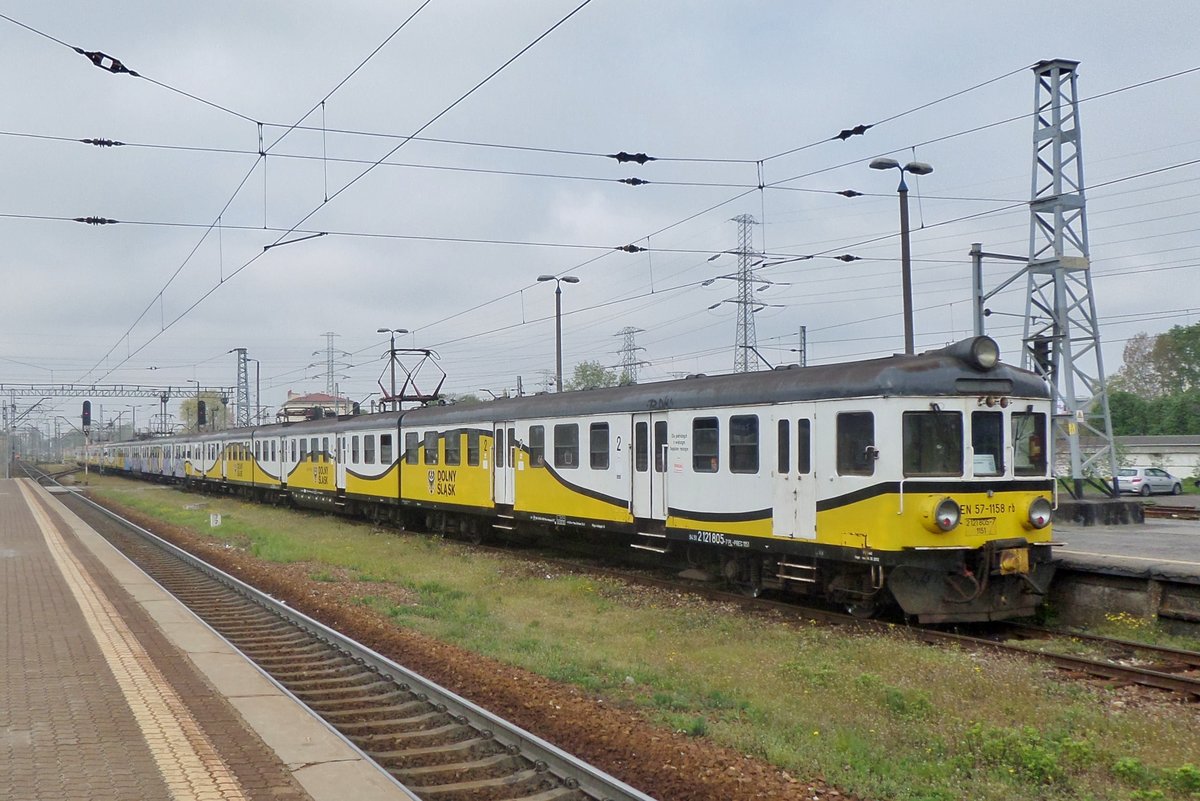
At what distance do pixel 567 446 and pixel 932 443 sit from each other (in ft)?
25.4

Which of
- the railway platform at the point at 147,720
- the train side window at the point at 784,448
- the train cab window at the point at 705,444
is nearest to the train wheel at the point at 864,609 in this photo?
the train side window at the point at 784,448

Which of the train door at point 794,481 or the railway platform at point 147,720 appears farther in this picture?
the train door at point 794,481

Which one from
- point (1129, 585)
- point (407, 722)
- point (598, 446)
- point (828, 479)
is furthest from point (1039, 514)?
point (407, 722)

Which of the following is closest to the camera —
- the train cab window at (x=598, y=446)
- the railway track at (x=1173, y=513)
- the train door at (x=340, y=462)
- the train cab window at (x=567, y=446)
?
the train cab window at (x=598, y=446)

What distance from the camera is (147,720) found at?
774cm

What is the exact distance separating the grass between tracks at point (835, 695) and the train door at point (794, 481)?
1250 millimetres

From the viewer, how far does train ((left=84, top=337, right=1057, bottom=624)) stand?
456 inches

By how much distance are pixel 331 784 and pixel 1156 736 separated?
5.86 meters

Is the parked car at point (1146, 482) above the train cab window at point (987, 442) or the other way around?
the other way around

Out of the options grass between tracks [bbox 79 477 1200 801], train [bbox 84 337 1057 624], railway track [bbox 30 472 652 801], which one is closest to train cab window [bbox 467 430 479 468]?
train [bbox 84 337 1057 624]

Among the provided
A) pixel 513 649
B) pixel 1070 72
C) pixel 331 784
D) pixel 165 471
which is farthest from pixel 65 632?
pixel 165 471

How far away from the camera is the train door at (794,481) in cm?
1252

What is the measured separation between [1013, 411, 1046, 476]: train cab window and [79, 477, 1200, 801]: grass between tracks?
2.72 metres

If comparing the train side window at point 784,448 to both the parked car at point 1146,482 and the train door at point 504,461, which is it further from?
the parked car at point 1146,482
